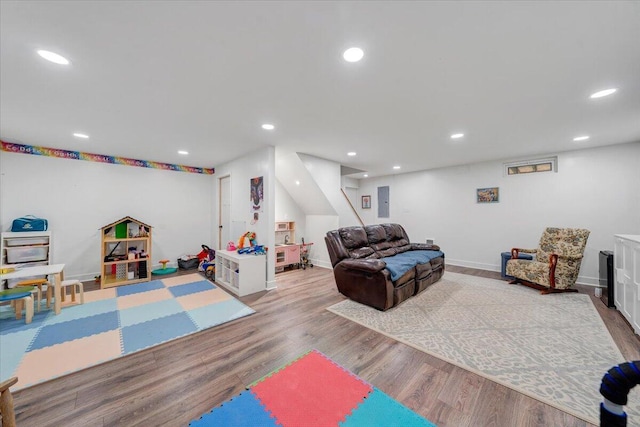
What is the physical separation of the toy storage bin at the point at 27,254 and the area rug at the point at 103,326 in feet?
3.28

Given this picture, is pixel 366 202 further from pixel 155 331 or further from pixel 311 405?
pixel 311 405

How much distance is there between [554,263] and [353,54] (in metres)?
4.55

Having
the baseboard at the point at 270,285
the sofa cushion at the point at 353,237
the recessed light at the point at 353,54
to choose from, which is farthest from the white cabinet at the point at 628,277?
the baseboard at the point at 270,285

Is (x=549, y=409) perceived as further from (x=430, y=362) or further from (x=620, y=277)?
(x=620, y=277)

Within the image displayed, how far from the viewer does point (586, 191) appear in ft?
14.0

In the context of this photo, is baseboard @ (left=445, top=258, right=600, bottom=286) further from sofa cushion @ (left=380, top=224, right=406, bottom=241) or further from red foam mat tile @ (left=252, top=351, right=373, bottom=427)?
red foam mat tile @ (left=252, top=351, right=373, bottom=427)

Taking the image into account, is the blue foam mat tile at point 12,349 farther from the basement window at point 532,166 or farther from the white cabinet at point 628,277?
the basement window at point 532,166

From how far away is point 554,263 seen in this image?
372cm

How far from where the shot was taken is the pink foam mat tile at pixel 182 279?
4.33m

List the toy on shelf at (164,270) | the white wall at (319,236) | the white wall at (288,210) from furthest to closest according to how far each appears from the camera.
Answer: the white wall at (288,210), the white wall at (319,236), the toy on shelf at (164,270)

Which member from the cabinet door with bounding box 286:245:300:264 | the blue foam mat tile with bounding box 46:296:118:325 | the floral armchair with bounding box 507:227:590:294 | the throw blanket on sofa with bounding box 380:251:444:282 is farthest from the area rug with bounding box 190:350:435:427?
the floral armchair with bounding box 507:227:590:294

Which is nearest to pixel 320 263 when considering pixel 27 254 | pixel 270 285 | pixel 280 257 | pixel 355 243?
pixel 280 257

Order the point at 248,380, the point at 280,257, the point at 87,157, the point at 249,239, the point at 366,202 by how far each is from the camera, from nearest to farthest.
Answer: the point at 248,380 → the point at 249,239 → the point at 87,157 → the point at 280,257 → the point at 366,202

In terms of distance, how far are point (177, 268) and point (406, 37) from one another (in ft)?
20.0
